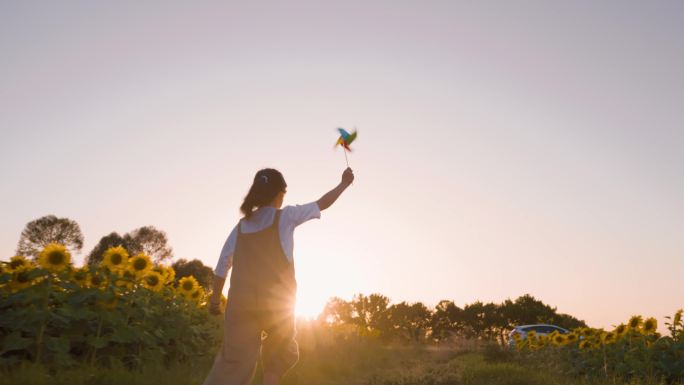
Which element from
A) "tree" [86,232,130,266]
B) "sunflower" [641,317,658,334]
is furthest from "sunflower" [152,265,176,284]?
"tree" [86,232,130,266]

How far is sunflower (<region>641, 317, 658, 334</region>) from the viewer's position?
32.2ft

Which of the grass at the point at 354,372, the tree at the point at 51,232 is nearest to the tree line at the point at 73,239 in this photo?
the tree at the point at 51,232

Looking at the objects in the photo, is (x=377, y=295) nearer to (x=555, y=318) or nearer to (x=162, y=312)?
(x=555, y=318)

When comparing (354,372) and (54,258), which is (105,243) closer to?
(354,372)

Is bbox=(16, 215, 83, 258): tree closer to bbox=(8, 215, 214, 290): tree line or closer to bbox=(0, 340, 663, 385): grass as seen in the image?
bbox=(8, 215, 214, 290): tree line

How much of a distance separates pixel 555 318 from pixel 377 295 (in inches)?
764

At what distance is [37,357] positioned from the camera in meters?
5.58

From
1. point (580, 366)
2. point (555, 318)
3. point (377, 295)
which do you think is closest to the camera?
point (580, 366)

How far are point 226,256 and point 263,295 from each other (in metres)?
0.56

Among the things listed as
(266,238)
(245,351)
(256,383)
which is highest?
(266,238)

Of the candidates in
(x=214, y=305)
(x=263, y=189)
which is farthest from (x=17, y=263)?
(x=263, y=189)

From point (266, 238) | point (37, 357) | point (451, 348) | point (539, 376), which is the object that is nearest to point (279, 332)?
point (266, 238)

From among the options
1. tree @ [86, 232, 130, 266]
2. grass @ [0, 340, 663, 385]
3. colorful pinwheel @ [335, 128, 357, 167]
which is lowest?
grass @ [0, 340, 663, 385]

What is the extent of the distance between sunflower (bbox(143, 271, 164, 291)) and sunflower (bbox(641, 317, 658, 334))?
808 centimetres
